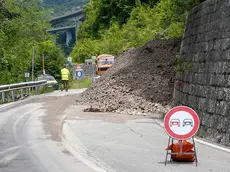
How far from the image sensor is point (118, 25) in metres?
81.9

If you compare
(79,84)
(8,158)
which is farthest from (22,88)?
(8,158)

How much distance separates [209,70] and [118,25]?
67.1 m

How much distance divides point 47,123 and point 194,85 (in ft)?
15.3

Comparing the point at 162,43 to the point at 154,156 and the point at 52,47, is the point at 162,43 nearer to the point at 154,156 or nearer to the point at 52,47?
the point at 154,156

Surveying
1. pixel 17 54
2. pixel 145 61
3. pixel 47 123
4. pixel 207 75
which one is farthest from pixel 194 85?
pixel 17 54

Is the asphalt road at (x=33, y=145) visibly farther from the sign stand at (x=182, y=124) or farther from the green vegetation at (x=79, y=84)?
the green vegetation at (x=79, y=84)

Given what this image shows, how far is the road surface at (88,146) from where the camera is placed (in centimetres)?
A: 997

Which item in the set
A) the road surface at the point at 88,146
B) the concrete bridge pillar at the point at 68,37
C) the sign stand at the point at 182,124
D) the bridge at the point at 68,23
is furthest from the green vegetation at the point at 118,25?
the concrete bridge pillar at the point at 68,37

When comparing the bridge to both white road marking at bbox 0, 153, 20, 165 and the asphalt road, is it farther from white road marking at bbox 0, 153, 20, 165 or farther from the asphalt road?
white road marking at bbox 0, 153, 20, 165

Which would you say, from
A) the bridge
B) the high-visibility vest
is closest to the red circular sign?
the high-visibility vest

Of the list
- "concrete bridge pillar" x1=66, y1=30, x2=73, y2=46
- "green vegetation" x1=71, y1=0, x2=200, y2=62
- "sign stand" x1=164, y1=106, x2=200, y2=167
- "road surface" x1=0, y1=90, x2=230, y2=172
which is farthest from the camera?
"concrete bridge pillar" x1=66, y1=30, x2=73, y2=46

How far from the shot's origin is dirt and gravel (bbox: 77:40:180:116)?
20656 millimetres

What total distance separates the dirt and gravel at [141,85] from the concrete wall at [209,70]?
83.1 inches

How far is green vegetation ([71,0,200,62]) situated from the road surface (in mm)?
20700
